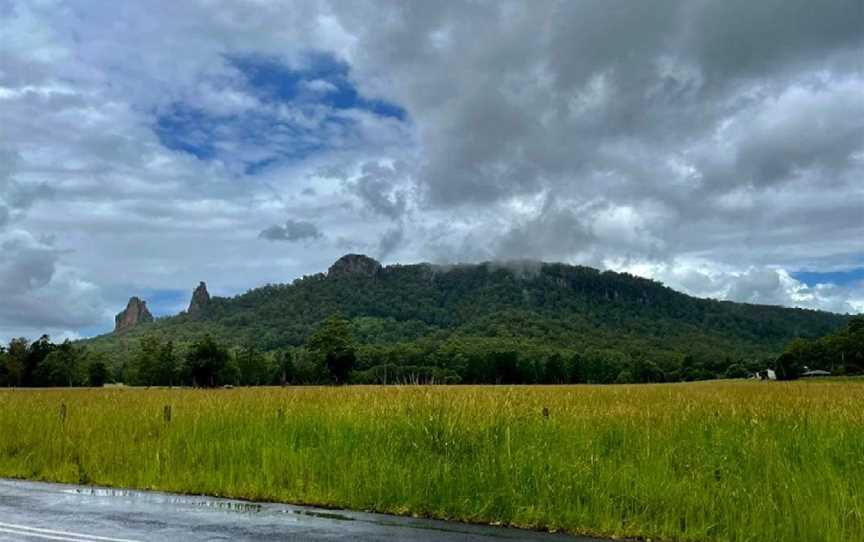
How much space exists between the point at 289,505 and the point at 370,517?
1696 millimetres

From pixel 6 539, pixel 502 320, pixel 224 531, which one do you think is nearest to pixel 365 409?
pixel 224 531

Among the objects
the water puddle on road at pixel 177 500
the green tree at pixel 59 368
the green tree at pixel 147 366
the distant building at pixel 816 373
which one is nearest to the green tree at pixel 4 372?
the green tree at pixel 59 368

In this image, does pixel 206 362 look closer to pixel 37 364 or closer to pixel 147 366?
pixel 147 366

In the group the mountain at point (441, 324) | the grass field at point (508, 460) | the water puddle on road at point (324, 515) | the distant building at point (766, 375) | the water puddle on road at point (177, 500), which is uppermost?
the mountain at point (441, 324)

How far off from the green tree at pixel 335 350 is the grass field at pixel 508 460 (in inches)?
2879

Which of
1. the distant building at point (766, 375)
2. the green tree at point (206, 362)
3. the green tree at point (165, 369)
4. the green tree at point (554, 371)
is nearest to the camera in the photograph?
the green tree at point (206, 362)

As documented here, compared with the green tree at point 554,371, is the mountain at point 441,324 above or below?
above

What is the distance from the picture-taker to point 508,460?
12062mm

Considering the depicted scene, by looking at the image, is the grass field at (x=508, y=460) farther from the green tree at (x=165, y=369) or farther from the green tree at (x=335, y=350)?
the green tree at (x=165, y=369)

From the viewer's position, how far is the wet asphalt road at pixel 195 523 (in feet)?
28.3

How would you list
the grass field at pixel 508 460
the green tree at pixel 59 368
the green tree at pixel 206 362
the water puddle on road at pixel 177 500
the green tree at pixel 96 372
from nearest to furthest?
1. the grass field at pixel 508 460
2. the water puddle on road at pixel 177 500
3. the green tree at pixel 206 362
4. the green tree at pixel 59 368
5. the green tree at pixel 96 372

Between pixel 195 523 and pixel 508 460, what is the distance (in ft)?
16.4

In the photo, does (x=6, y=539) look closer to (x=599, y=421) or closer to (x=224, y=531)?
(x=224, y=531)

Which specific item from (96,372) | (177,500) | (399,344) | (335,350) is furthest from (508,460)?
(399,344)
